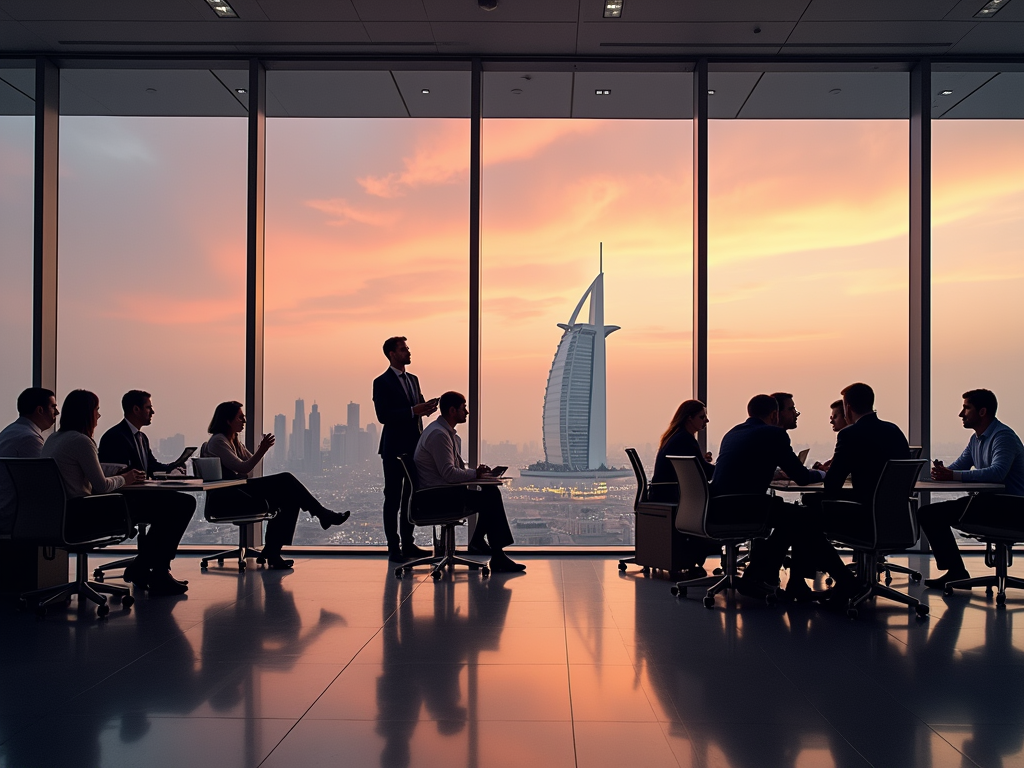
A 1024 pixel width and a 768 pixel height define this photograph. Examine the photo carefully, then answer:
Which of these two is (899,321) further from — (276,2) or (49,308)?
(49,308)

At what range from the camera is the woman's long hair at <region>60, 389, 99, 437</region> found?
4711 mm

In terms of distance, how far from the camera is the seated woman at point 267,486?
→ 6.19 metres

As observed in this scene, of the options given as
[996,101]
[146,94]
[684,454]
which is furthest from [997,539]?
[146,94]

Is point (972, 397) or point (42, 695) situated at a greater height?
point (972, 397)

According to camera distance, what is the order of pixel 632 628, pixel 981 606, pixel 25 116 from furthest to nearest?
1. pixel 25 116
2. pixel 981 606
3. pixel 632 628

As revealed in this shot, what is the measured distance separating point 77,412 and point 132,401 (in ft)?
3.17

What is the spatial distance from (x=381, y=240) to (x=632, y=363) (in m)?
2.49

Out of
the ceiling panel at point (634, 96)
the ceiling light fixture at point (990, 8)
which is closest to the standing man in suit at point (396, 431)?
the ceiling panel at point (634, 96)

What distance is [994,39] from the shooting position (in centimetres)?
687

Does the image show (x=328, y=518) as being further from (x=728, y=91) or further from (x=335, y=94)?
(x=728, y=91)

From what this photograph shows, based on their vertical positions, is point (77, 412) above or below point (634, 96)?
below

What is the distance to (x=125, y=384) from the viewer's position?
23.5 ft

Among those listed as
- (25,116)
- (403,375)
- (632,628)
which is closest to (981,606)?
(632,628)

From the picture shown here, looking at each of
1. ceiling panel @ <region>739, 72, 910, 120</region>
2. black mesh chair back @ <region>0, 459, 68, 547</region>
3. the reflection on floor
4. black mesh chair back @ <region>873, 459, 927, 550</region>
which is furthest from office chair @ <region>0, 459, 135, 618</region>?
ceiling panel @ <region>739, 72, 910, 120</region>
